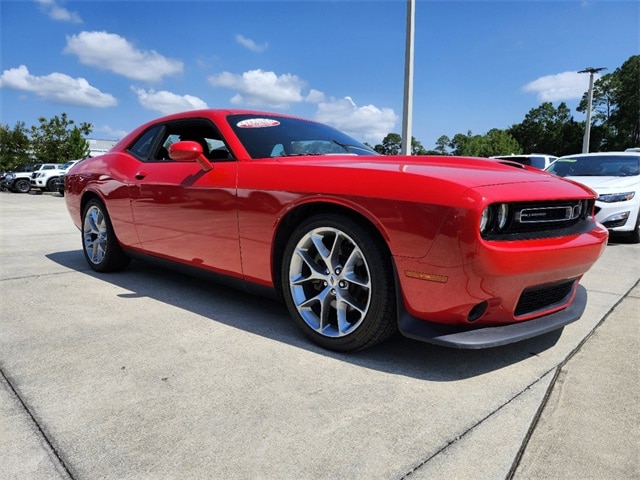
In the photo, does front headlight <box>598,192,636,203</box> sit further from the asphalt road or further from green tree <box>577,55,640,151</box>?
green tree <box>577,55,640,151</box>

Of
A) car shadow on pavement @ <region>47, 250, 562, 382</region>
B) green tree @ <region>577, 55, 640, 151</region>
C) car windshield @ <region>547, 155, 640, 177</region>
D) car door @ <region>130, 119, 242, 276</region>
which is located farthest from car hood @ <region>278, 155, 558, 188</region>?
green tree @ <region>577, 55, 640, 151</region>

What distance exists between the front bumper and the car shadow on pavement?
0.75ft

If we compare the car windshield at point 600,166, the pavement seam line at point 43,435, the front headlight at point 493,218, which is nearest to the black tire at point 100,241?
the pavement seam line at point 43,435

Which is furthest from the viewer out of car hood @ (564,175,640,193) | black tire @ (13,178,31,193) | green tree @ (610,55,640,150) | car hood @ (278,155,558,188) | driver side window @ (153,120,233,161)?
green tree @ (610,55,640,150)

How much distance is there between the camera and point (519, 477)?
1.46 metres

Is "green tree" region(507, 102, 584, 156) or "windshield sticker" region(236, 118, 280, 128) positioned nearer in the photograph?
"windshield sticker" region(236, 118, 280, 128)

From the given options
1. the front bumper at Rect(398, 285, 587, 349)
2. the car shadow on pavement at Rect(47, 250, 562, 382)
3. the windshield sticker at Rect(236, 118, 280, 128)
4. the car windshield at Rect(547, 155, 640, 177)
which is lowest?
the car shadow on pavement at Rect(47, 250, 562, 382)

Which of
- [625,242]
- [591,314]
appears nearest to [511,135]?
[625,242]

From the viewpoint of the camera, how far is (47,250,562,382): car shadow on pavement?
2.28 metres

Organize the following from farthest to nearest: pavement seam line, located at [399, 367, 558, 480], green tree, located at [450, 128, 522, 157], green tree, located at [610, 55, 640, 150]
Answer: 1. green tree, located at [450, 128, 522, 157]
2. green tree, located at [610, 55, 640, 150]
3. pavement seam line, located at [399, 367, 558, 480]

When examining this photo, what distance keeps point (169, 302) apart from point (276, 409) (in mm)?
1737

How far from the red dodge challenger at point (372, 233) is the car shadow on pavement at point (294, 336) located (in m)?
0.17

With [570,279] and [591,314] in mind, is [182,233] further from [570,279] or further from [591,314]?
[591,314]

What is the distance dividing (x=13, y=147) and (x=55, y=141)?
3699 millimetres
